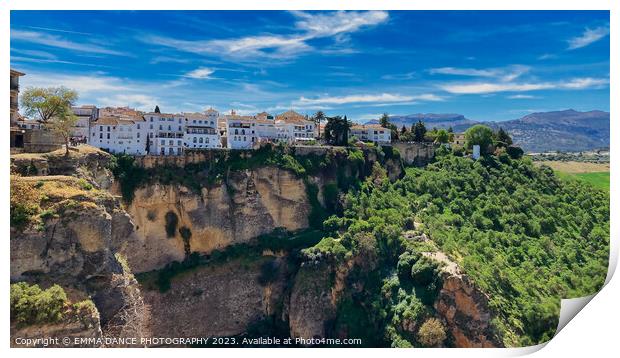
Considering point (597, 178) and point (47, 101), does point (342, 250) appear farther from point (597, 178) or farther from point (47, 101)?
point (597, 178)

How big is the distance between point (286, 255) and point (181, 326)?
7.08 m

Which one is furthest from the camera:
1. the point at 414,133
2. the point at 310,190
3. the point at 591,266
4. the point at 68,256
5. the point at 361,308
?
the point at 414,133

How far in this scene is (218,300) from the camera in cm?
2925

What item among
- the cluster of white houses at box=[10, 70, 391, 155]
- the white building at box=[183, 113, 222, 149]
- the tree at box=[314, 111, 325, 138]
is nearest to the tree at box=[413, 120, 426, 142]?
the tree at box=[314, 111, 325, 138]

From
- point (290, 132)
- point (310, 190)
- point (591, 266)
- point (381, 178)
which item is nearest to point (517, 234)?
point (591, 266)

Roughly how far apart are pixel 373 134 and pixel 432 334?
20.7 metres

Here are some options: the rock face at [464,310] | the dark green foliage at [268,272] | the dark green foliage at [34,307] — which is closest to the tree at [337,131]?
the dark green foliage at [268,272]

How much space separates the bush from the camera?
25.7 meters

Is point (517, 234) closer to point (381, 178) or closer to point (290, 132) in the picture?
point (381, 178)

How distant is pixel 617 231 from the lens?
2119 cm

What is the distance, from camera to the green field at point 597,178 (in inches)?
1347

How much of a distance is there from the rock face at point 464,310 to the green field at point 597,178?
518 inches

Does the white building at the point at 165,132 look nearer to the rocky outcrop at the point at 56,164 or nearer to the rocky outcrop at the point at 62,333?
the rocky outcrop at the point at 56,164

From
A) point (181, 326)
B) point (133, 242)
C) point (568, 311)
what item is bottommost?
point (181, 326)
